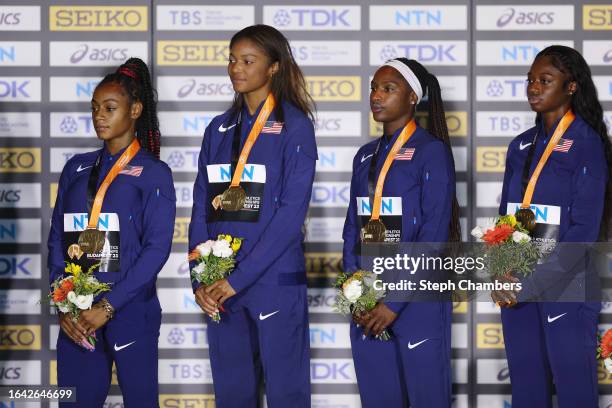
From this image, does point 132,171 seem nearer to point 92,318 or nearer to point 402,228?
Result: point 92,318

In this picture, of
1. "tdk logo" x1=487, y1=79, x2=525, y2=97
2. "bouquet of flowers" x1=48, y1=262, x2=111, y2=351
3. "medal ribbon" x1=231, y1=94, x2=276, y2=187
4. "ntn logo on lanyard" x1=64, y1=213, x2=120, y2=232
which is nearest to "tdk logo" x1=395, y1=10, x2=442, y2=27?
"tdk logo" x1=487, y1=79, x2=525, y2=97

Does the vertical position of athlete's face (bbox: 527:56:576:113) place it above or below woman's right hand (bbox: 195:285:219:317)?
above

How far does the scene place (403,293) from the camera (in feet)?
14.9

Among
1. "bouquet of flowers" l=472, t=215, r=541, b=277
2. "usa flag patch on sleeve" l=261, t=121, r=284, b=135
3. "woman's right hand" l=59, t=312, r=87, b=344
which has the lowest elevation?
"woman's right hand" l=59, t=312, r=87, b=344

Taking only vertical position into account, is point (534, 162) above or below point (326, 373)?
above

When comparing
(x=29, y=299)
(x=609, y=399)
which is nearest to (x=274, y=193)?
(x=29, y=299)

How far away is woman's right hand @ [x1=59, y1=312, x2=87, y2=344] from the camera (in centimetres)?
436

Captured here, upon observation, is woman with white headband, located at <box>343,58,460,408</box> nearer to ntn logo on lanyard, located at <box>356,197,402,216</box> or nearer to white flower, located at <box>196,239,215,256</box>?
ntn logo on lanyard, located at <box>356,197,402,216</box>

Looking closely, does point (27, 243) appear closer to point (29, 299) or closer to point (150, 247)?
point (29, 299)

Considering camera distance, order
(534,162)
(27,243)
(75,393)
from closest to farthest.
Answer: (75,393), (534,162), (27,243)

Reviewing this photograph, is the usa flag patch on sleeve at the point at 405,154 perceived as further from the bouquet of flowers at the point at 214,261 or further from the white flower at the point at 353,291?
the bouquet of flowers at the point at 214,261

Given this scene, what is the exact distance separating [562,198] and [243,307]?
1.66m

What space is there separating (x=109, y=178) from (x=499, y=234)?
1.92m

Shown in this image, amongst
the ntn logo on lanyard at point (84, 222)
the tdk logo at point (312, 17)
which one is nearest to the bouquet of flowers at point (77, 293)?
the ntn logo on lanyard at point (84, 222)
